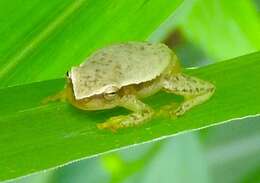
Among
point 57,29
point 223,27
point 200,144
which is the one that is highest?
point 57,29

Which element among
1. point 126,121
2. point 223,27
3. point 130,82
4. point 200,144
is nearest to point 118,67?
point 130,82

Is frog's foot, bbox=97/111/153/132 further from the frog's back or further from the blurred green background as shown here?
the blurred green background

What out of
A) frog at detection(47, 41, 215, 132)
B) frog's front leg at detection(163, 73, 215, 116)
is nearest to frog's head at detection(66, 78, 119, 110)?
frog at detection(47, 41, 215, 132)

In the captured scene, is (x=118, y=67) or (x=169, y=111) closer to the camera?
(x=169, y=111)

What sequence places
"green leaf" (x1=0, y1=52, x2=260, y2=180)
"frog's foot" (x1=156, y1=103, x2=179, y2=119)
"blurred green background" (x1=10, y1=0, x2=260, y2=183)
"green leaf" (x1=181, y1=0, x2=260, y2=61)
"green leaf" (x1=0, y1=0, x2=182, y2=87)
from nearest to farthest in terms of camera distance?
"green leaf" (x1=0, y1=52, x2=260, y2=180) → "frog's foot" (x1=156, y1=103, x2=179, y2=119) → "green leaf" (x1=0, y1=0, x2=182, y2=87) → "blurred green background" (x1=10, y1=0, x2=260, y2=183) → "green leaf" (x1=181, y1=0, x2=260, y2=61)

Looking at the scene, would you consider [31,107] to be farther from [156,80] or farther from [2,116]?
[156,80]

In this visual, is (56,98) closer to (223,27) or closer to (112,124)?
(112,124)
